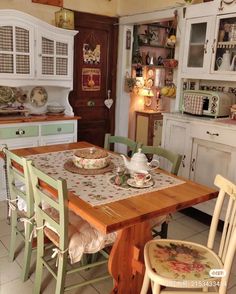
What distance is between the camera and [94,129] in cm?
454

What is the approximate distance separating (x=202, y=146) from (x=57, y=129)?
163 centimetres

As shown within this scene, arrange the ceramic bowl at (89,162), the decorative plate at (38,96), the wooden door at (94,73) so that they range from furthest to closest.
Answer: the wooden door at (94,73) → the decorative plate at (38,96) → the ceramic bowl at (89,162)

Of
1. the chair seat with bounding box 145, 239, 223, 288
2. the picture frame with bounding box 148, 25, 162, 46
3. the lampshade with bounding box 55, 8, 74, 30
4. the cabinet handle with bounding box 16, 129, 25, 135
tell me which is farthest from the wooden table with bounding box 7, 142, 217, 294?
the picture frame with bounding box 148, 25, 162, 46

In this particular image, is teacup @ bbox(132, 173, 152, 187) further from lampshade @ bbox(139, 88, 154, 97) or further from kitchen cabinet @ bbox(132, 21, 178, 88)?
lampshade @ bbox(139, 88, 154, 97)

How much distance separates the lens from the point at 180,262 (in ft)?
5.04

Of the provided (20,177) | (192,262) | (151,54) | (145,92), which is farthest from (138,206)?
(151,54)

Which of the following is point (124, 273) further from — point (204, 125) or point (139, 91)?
point (139, 91)

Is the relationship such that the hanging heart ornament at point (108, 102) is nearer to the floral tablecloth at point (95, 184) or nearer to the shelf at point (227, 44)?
the shelf at point (227, 44)

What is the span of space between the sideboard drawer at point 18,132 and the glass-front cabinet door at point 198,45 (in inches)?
67.6

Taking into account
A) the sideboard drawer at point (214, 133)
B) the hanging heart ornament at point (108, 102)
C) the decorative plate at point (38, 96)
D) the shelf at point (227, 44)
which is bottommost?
the sideboard drawer at point (214, 133)

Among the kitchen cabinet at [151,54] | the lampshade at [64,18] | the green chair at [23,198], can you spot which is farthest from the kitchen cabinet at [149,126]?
the green chair at [23,198]

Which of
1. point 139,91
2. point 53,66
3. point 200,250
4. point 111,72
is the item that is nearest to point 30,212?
point 200,250

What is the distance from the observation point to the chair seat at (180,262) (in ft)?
4.62

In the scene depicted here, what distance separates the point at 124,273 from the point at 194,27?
2.46m
